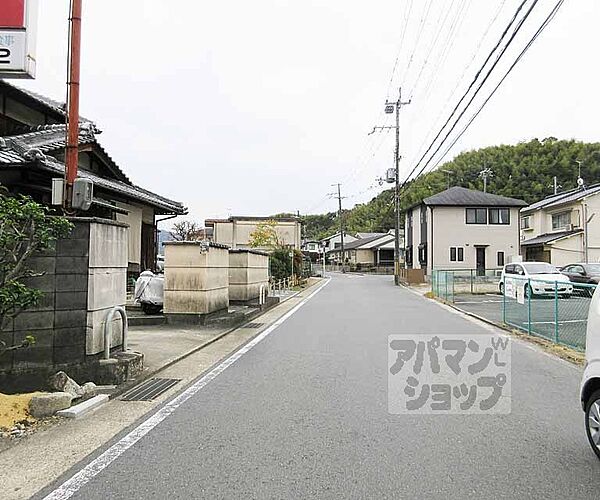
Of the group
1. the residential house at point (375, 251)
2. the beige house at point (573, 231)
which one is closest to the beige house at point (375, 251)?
the residential house at point (375, 251)

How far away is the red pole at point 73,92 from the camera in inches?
321

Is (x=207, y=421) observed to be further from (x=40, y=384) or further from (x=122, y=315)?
(x=122, y=315)

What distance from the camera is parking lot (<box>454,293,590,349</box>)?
1050 centimetres

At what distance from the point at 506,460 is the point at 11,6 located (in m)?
8.12

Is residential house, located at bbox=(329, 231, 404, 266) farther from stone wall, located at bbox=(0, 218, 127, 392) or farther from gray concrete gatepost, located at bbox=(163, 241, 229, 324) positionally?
stone wall, located at bbox=(0, 218, 127, 392)

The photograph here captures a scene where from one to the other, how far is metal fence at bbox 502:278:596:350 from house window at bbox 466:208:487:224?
28727mm

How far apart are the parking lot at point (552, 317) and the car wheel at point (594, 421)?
591 centimetres

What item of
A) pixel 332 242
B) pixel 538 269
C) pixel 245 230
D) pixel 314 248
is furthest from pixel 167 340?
pixel 314 248

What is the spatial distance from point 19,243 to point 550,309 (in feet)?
34.7

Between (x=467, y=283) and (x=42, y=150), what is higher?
(x=42, y=150)

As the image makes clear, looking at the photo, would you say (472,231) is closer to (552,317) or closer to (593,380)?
(552,317)

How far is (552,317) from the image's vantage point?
12.2m

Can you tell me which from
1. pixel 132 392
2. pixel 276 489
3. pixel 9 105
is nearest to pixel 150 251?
pixel 9 105

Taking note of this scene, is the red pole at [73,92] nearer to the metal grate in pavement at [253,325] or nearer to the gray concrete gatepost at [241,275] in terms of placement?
the metal grate in pavement at [253,325]
